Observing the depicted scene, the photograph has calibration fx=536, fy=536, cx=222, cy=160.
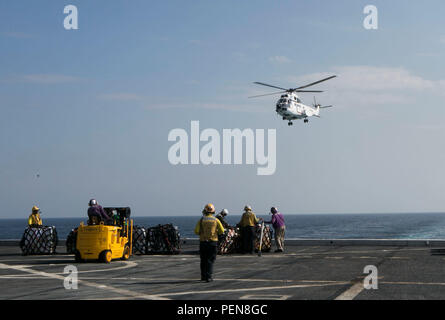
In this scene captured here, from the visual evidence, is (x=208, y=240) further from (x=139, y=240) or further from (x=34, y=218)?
(x=34, y=218)

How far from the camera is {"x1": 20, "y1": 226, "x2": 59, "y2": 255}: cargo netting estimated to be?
22.0 m

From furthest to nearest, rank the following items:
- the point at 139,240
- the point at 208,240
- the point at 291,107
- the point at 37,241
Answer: the point at 291,107, the point at 37,241, the point at 139,240, the point at 208,240

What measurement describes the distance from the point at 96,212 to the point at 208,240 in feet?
19.9

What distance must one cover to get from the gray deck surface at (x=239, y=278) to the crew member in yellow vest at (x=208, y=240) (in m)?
0.35

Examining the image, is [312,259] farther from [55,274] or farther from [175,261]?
[55,274]

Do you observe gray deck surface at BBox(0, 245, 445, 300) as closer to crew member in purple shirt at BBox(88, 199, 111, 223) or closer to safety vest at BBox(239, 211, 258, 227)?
crew member in purple shirt at BBox(88, 199, 111, 223)

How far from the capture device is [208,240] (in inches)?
513

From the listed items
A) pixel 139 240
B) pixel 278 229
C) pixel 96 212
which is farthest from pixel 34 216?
pixel 278 229

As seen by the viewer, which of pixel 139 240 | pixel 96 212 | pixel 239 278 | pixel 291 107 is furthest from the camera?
pixel 291 107

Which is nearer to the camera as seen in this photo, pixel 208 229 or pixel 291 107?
pixel 208 229

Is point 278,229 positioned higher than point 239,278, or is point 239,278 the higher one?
point 278,229

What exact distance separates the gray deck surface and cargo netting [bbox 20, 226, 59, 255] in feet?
9.35

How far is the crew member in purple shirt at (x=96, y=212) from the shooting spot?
17703 millimetres
